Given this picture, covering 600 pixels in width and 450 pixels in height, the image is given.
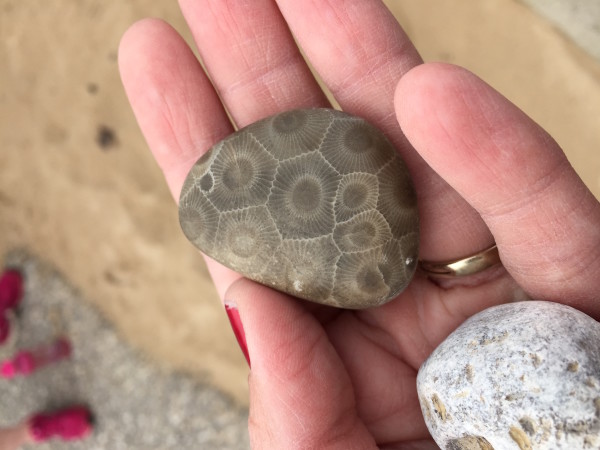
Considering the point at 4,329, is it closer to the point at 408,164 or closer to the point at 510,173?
the point at 408,164

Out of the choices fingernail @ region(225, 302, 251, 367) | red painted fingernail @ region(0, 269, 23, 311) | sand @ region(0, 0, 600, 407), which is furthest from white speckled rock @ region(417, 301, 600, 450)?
red painted fingernail @ region(0, 269, 23, 311)

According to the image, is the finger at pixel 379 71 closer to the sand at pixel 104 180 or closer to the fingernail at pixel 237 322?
the fingernail at pixel 237 322

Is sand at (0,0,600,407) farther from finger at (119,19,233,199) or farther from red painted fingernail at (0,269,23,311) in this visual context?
finger at (119,19,233,199)

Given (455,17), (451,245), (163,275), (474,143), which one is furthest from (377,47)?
(163,275)

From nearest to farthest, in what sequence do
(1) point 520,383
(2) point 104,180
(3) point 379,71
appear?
(1) point 520,383
(3) point 379,71
(2) point 104,180

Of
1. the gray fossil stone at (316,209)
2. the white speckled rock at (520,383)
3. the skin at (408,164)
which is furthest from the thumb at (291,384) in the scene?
the white speckled rock at (520,383)

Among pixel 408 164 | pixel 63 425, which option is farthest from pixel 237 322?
pixel 63 425

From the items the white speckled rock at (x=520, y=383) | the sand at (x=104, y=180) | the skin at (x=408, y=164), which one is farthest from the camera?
the sand at (x=104, y=180)
